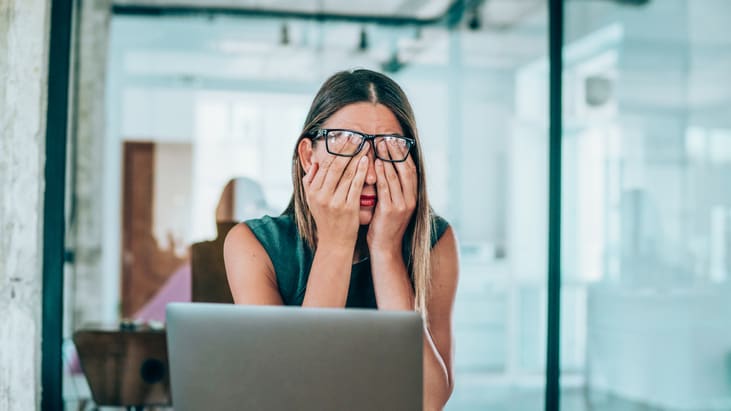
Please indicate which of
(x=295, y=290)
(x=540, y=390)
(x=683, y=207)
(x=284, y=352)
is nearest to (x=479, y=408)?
(x=540, y=390)

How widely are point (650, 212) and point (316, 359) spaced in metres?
3.16

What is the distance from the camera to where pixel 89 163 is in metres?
4.69

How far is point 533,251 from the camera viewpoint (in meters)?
5.51

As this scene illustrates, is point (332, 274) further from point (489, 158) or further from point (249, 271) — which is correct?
point (489, 158)

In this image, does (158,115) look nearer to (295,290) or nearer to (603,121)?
(603,121)

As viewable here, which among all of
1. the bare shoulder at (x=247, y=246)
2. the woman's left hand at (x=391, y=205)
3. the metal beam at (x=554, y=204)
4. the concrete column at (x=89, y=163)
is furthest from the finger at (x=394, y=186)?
the concrete column at (x=89, y=163)

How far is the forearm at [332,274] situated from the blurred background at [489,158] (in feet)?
4.87

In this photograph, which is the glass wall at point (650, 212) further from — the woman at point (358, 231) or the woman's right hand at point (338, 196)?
the woman's right hand at point (338, 196)

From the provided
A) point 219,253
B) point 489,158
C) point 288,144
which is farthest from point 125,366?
point 489,158

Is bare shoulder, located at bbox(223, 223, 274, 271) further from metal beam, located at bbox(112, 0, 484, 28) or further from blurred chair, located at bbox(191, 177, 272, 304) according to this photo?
metal beam, located at bbox(112, 0, 484, 28)

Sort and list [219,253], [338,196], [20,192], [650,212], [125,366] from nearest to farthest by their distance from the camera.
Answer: [338,196]
[20,192]
[219,253]
[125,366]
[650,212]

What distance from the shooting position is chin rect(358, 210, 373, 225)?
158cm

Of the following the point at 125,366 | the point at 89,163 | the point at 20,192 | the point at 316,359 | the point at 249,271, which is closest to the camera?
the point at 316,359

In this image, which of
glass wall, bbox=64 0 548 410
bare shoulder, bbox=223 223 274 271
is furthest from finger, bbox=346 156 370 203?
glass wall, bbox=64 0 548 410
